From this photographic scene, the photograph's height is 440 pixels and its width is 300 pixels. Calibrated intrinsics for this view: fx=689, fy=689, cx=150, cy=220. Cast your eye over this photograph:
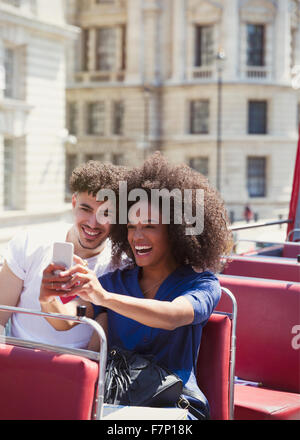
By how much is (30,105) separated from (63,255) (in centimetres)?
2243

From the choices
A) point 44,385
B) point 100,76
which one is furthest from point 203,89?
point 44,385

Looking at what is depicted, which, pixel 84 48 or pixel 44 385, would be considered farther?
pixel 84 48

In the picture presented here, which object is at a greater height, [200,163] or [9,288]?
[200,163]

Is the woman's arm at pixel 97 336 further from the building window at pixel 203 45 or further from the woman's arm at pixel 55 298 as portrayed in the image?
the building window at pixel 203 45

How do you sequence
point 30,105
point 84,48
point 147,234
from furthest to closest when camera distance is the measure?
point 84,48 < point 30,105 < point 147,234

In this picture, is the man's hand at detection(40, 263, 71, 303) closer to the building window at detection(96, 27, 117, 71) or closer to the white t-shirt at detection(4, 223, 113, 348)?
the white t-shirt at detection(4, 223, 113, 348)

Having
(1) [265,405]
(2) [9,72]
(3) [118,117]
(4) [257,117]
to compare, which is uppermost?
(2) [9,72]

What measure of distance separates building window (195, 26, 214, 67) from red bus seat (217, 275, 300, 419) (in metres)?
35.4

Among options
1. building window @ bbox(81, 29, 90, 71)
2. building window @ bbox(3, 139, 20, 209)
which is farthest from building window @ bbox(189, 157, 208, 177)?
building window @ bbox(3, 139, 20, 209)

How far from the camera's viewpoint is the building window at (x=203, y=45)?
38969 millimetres

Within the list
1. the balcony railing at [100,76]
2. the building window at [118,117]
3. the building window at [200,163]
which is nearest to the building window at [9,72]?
the building window at [200,163]

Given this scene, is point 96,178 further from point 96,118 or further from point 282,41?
point 96,118

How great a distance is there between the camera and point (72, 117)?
4253 centimetres

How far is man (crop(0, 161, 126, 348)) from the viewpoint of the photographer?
3857mm
